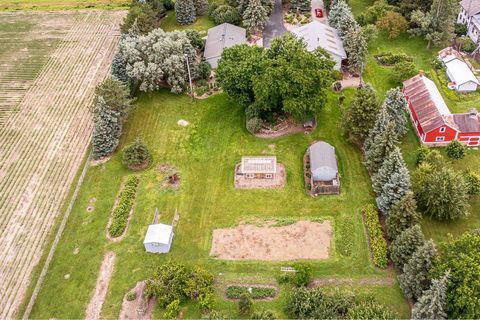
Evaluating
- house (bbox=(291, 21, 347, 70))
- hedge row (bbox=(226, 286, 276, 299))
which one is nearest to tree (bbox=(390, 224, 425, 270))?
hedge row (bbox=(226, 286, 276, 299))

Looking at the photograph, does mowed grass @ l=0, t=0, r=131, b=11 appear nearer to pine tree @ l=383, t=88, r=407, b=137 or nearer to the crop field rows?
the crop field rows

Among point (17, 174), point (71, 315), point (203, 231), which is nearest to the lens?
point (71, 315)

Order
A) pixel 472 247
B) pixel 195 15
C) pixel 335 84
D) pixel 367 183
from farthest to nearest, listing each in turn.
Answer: pixel 195 15
pixel 335 84
pixel 367 183
pixel 472 247

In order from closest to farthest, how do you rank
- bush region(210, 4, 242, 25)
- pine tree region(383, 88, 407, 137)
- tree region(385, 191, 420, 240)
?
tree region(385, 191, 420, 240), pine tree region(383, 88, 407, 137), bush region(210, 4, 242, 25)

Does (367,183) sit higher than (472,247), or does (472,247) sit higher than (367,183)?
(472,247)

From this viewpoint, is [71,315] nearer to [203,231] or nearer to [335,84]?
[203,231]

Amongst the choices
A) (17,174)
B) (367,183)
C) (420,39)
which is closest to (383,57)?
(420,39)

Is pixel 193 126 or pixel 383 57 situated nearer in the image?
pixel 193 126

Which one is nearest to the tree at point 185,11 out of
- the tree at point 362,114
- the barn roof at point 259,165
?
the barn roof at point 259,165
